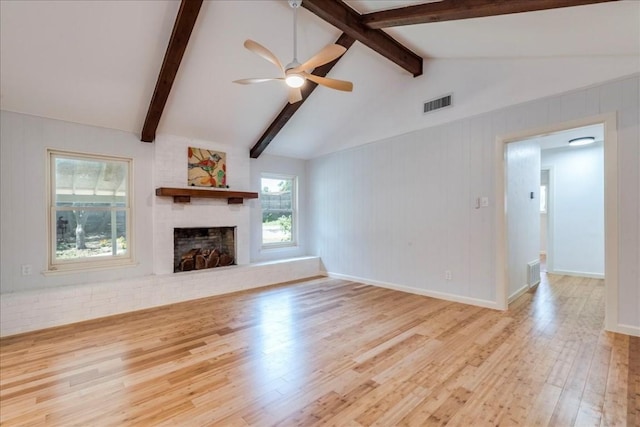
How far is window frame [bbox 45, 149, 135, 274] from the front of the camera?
388 centimetres

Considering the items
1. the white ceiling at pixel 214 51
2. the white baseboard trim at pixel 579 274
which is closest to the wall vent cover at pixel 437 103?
the white ceiling at pixel 214 51

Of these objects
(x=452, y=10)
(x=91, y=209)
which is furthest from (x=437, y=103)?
(x=91, y=209)

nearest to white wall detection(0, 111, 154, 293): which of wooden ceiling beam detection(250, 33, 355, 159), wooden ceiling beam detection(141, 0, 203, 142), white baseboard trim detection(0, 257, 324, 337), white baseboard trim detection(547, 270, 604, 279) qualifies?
white baseboard trim detection(0, 257, 324, 337)

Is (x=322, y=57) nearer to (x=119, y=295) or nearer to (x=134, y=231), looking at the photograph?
(x=134, y=231)

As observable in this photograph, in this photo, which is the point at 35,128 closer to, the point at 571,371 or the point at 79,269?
the point at 79,269

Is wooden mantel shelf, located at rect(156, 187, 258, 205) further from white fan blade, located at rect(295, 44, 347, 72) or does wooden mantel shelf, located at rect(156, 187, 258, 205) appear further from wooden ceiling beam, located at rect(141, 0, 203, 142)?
white fan blade, located at rect(295, 44, 347, 72)

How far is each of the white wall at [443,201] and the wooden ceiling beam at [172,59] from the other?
128 inches

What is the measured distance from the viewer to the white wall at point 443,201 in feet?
9.99

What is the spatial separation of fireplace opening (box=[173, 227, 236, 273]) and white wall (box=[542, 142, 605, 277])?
21.8 feet

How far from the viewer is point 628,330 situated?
9.90 feet

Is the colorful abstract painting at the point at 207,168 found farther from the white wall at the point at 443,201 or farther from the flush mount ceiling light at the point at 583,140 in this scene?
Result: the flush mount ceiling light at the point at 583,140

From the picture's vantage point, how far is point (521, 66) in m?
3.67

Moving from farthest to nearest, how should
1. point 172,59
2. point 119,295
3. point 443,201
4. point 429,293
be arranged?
1. point 429,293
2. point 443,201
3. point 119,295
4. point 172,59

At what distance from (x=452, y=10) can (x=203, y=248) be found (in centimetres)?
491
